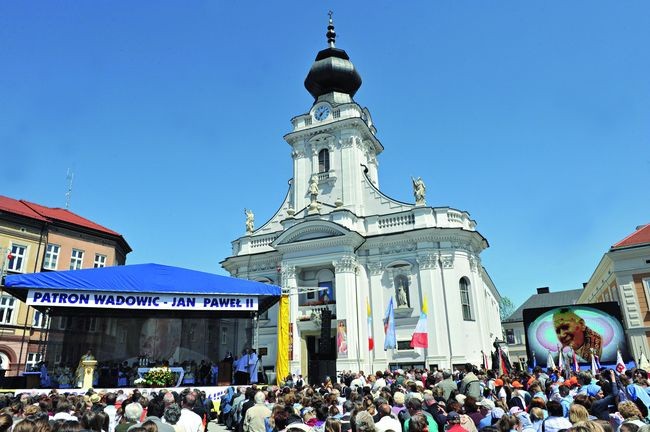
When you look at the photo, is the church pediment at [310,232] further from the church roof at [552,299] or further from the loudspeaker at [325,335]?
the church roof at [552,299]

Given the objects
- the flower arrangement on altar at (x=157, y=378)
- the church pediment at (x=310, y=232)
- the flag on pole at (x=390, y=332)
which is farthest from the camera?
the church pediment at (x=310, y=232)

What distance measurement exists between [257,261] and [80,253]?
44.4ft

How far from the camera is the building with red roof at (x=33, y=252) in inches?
1136

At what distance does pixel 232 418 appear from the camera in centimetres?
1403

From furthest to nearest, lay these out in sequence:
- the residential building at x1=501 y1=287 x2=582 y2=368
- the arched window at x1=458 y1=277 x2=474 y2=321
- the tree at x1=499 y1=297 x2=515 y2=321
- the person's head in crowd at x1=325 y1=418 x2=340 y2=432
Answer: the tree at x1=499 y1=297 x2=515 y2=321
the residential building at x1=501 y1=287 x2=582 y2=368
the arched window at x1=458 y1=277 x2=474 y2=321
the person's head in crowd at x1=325 y1=418 x2=340 y2=432

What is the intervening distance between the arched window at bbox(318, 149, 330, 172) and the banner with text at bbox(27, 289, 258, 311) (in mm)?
16623

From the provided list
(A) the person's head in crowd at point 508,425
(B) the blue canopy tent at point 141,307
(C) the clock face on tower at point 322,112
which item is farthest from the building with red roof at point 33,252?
(A) the person's head in crowd at point 508,425

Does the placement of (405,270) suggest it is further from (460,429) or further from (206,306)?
(460,429)

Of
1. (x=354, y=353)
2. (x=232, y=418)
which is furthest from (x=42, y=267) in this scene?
(x=232, y=418)

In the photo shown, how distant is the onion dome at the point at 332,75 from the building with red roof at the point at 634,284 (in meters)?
22.4

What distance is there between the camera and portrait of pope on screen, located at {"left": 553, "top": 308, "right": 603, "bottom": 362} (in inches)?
862

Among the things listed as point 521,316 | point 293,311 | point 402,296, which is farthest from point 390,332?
point 521,316

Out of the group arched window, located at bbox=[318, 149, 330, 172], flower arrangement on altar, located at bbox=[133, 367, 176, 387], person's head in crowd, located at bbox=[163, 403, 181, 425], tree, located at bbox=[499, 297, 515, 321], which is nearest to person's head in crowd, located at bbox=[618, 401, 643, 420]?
person's head in crowd, located at bbox=[163, 403, 181, 425]

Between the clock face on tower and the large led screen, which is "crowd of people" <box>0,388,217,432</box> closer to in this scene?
the large led screen
